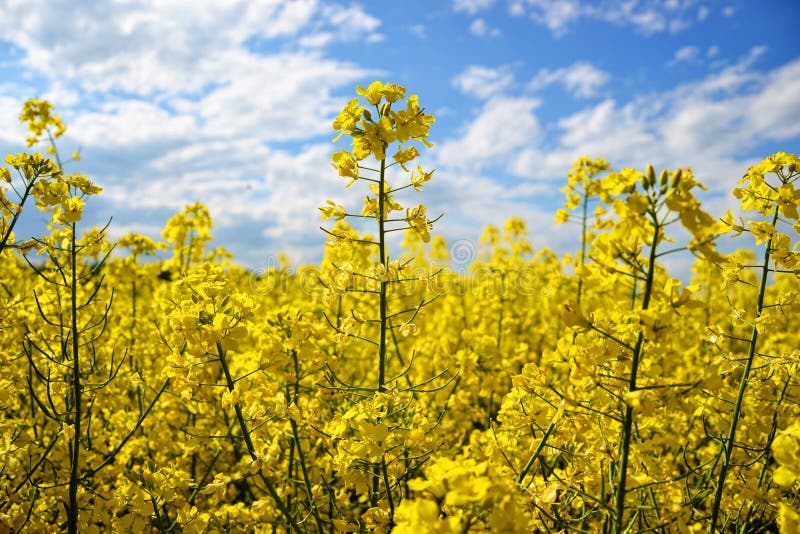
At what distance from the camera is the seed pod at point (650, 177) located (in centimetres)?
168

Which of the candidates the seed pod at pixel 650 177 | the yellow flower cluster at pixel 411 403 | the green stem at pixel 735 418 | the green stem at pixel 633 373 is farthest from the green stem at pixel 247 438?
the green stem at pixel 735 418

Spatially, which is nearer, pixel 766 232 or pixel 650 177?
pixel 650 177

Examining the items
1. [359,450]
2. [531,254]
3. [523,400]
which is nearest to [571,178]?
[531,254]

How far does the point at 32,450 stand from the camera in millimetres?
3270

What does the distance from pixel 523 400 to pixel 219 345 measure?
57.3 inches

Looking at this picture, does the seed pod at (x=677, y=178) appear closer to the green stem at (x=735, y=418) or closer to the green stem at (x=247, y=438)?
the green stem at (x=735, y=418)

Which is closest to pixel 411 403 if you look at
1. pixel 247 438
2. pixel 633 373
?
pixel 247 438

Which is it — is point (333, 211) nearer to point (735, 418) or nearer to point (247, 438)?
point (247, 438)

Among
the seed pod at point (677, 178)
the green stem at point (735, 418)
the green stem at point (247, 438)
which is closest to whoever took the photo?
the seed pod at point (677, 178)

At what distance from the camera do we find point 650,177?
1.68 m

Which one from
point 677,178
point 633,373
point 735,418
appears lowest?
point 735,418

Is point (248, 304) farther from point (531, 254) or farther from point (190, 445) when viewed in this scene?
point (531, 254)

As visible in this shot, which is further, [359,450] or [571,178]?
[571,178]

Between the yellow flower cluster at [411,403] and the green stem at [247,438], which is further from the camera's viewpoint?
the green stem at [247,438]
